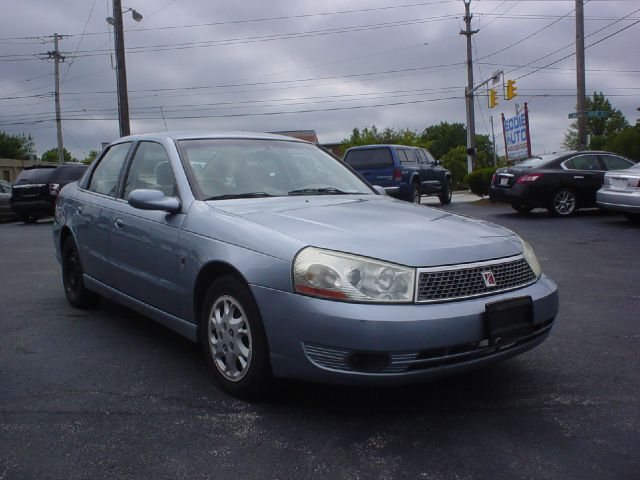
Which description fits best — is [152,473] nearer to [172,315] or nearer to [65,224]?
[172,315]

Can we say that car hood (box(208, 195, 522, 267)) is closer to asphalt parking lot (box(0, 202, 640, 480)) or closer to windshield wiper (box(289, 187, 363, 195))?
windshield wiper (box(289, 187, 363, 195))

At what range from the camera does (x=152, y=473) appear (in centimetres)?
279

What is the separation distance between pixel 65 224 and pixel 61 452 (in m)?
3.34

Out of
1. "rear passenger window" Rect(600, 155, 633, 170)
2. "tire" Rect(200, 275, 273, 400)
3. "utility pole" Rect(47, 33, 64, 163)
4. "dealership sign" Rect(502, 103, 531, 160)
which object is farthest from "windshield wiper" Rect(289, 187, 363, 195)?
"utility pole" Rect(47, 33, 64, 163)

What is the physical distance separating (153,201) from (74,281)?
7.49 ft

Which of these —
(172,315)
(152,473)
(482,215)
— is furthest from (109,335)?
(482,215)

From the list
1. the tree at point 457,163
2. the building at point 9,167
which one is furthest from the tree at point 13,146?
the tree at point 457,163

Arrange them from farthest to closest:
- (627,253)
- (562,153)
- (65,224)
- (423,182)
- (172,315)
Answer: (423,182)
(562,153)
(627,253)
(65,224)
(172,315)

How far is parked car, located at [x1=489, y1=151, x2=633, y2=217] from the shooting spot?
14.2 m

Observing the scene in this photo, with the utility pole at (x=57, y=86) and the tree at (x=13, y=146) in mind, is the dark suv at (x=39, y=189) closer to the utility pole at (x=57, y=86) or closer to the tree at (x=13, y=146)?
the utility pole at (x=57, y=86)

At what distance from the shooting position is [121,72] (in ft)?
72.8

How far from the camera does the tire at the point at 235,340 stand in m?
3.38

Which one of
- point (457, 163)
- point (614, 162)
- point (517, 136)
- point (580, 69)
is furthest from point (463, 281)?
point (457, 163)

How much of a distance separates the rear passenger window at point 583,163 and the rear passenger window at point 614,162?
0.23m
